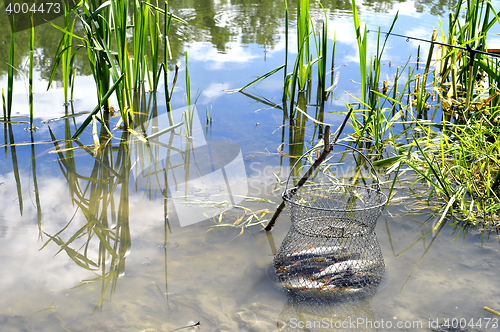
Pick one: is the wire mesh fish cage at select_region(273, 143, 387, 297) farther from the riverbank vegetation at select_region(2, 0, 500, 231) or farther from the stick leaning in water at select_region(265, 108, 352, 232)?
the riverbank vegetation at select_region(2, 0, 500, 231)

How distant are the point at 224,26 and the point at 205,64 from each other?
1555mm

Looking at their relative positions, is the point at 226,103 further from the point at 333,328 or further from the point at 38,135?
the point at 333,328

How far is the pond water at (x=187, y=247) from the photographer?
1.87 metres

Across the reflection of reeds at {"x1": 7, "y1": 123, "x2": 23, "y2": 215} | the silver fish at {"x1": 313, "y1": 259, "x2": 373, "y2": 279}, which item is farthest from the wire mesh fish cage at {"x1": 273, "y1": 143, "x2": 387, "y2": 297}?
the reflection of reeds at {"x1": 7, "y1": 123, "x2": 23, "y2": 215}

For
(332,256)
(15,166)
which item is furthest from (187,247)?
(15,166)

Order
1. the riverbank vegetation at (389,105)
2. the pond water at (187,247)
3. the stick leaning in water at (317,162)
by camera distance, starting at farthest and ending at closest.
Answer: the riverbank vegetation at (389,105) < the stick leaning in water at (317,162) < the pond water at (187,247)

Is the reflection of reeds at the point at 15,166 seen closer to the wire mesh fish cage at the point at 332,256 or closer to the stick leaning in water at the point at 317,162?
the stick leaning in water at the point at 317,162

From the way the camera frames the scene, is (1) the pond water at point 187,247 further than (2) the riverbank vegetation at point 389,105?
No

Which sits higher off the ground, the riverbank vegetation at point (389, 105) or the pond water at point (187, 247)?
the riverbank vegetation at point (389, 105)

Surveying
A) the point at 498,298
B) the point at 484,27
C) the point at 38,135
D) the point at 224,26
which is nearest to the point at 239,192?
the point at 498,298

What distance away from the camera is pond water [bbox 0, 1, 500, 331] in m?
1.87

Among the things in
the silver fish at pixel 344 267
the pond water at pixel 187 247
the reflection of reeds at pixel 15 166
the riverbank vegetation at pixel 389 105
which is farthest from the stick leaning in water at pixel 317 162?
the reflection of reeds at pixel 15 166

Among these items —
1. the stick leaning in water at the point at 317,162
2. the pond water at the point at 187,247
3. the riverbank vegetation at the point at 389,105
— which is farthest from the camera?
the riverbank vegetation at the point at 389,105

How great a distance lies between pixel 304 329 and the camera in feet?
5.96
